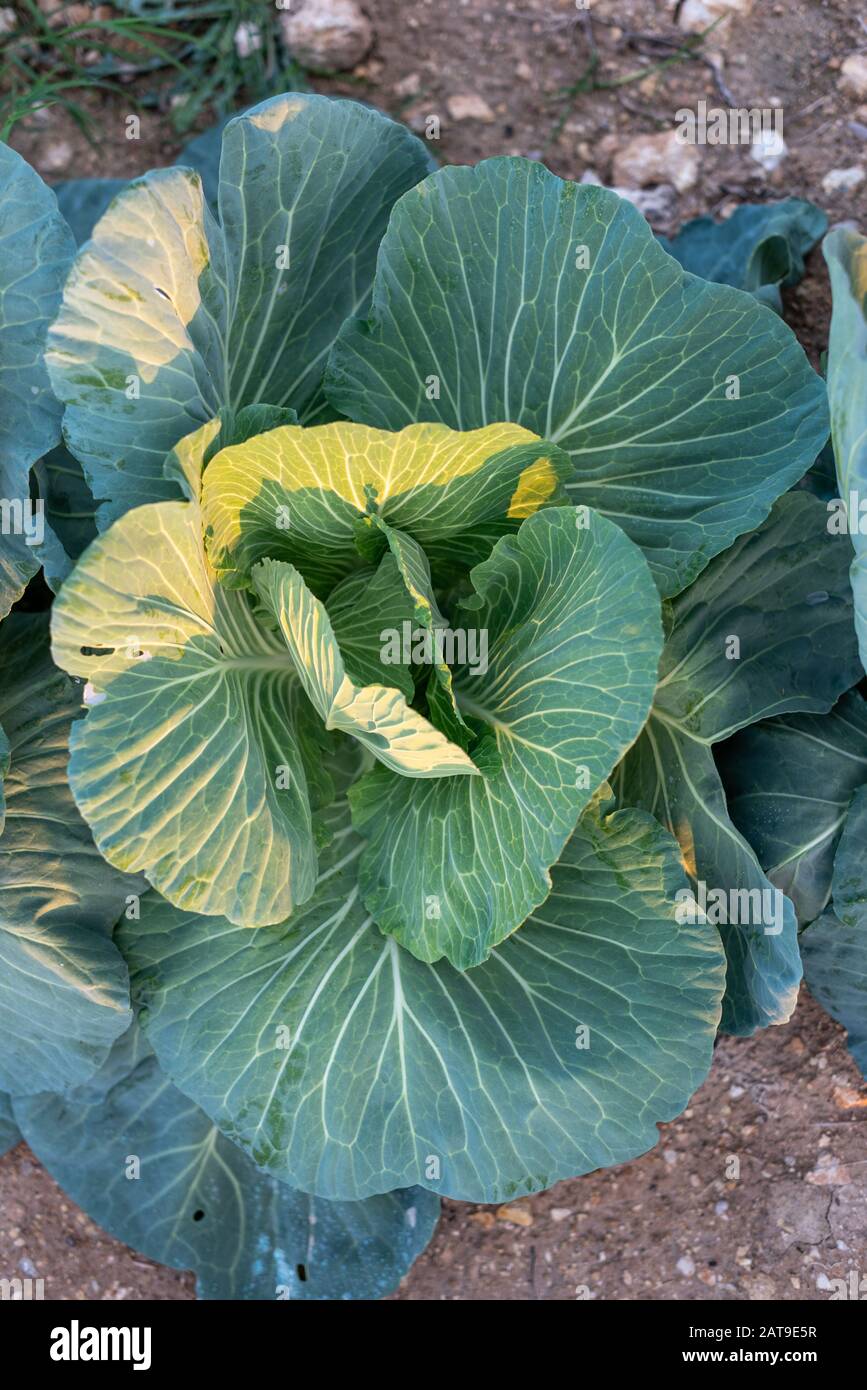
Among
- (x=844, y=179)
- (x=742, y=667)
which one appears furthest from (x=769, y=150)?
(x=742, y=667)

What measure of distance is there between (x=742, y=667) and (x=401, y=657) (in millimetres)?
628

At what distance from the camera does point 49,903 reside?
88.0 inches

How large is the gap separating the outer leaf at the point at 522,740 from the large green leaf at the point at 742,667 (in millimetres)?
363

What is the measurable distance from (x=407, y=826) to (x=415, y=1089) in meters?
0.46

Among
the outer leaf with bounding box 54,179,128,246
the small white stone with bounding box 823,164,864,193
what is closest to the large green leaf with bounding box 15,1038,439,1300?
the outer leaf with bounding box 54,179,128,246

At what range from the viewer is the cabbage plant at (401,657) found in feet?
6.02

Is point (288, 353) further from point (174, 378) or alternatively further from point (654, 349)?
point (654, 349)

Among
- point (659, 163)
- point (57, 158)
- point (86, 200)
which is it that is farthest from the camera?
point (57, 158)

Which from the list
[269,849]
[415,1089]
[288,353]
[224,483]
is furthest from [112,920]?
[288,353]

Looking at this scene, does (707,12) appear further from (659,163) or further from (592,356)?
(592,356)

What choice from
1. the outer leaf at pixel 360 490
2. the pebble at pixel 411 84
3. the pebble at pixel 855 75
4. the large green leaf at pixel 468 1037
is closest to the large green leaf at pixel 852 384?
the outer leaf at pixel 360 490

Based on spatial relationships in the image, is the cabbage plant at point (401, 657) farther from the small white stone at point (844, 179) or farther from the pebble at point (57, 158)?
the pebble at point (57, 158)

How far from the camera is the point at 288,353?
2.20 meters

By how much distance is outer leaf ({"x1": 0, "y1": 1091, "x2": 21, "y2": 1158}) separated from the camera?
104 inches
